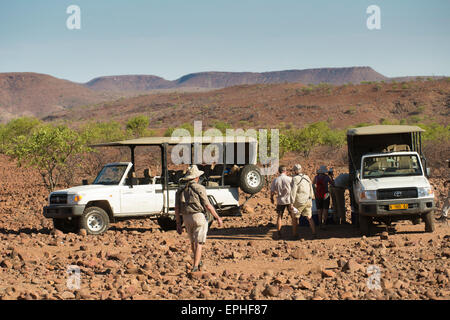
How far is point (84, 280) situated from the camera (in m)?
9.16

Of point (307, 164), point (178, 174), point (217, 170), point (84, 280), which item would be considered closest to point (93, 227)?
point (178, 174)

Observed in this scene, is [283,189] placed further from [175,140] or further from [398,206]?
[175,140]

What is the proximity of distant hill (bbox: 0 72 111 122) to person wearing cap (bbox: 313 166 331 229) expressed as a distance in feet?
517

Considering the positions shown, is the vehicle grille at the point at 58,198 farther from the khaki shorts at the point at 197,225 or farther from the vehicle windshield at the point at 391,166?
the vehicle windshield at the point at 391,166

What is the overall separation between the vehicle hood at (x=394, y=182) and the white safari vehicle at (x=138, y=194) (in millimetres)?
2925

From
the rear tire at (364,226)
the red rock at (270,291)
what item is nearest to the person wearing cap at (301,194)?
the rear tire at (364,226)

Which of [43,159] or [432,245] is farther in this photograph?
[43,159]

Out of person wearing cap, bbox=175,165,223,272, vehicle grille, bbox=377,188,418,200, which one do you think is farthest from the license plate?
person wearing cap, bbox=175,165,223,272

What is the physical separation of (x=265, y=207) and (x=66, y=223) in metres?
6.88

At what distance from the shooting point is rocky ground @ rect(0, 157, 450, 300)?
814 centimetres

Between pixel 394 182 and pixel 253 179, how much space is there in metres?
3.48

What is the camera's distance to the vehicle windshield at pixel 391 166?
13547 mm
